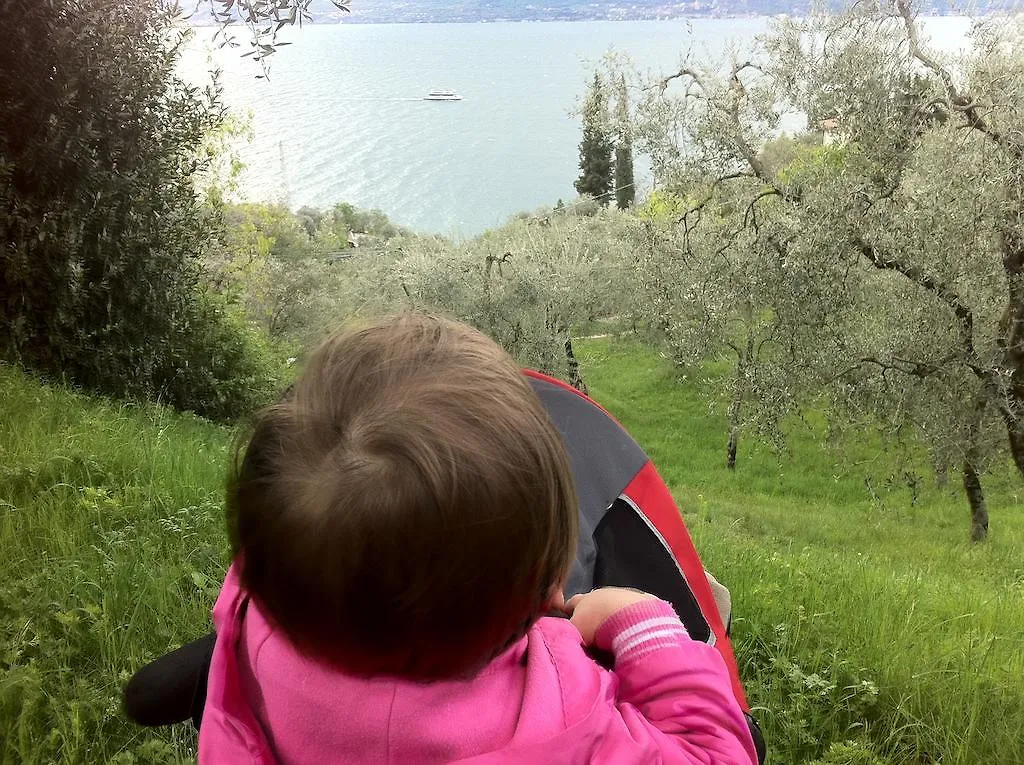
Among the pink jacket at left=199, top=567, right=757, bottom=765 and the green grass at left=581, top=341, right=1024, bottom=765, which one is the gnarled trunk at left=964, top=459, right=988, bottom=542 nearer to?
the green grass at left=581, top=341, right=1024, bottom=765

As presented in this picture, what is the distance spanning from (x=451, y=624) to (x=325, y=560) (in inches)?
7.2

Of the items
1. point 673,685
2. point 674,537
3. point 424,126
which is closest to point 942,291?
point 674,537

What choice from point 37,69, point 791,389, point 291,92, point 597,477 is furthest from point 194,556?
point 291,92

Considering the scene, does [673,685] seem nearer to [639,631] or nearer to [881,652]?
[639,631]

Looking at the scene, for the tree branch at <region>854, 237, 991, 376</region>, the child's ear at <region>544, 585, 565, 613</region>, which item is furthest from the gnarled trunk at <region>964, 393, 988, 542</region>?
the child's ear at <region>544, 585, 565, 613</region>

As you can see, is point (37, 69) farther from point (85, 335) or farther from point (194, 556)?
point (194, 556)

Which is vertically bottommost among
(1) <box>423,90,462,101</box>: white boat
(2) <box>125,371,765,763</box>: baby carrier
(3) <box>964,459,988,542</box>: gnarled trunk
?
(3) <box>964,459,988,542</box>: gnarled trunk

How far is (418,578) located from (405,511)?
0.08 meters

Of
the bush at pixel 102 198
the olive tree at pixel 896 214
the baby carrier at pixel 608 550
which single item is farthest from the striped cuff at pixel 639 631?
the olive tree at pixel 896 214

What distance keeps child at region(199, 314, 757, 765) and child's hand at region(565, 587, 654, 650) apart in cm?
14

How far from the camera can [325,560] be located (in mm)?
865

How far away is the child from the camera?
A: 2.85ft

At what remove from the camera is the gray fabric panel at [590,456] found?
1.66 m

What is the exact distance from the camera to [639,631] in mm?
1188
